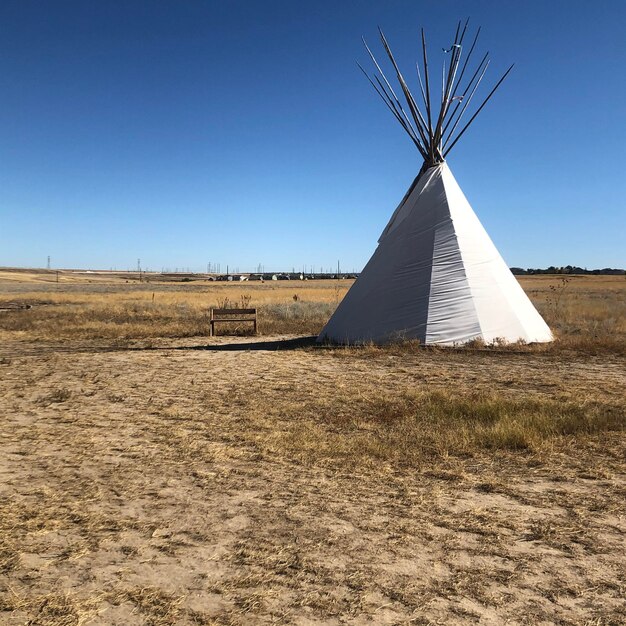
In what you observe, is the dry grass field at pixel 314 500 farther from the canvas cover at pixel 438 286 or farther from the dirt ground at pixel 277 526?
the canvas cover at pixel 438 286

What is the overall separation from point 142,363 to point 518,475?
8.15 metres

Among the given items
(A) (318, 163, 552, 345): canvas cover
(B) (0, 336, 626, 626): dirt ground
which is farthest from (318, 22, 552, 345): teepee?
(B) (0, 336, 626, 626): dirt ground

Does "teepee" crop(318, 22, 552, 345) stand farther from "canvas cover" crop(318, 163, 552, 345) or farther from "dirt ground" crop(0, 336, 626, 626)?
"dirt ground" crop(0, 336, 626, 626)

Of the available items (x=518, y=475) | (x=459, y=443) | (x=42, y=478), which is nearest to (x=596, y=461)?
(x=518, y=475)

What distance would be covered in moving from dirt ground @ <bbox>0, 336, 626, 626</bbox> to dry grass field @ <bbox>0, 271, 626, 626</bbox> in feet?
0.05

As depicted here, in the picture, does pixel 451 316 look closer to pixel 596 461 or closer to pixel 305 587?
pixel 596 461

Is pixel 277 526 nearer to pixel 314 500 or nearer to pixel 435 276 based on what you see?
pixel 314 500

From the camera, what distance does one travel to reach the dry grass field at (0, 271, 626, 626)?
105 inches

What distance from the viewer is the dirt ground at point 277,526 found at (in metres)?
2.61

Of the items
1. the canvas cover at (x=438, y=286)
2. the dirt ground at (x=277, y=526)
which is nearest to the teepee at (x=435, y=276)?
the canvas cover at (x=438, y=286)

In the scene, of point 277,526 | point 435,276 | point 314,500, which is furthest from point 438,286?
point 277,526

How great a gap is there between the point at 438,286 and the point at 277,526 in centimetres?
898

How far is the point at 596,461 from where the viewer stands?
15.5 ft

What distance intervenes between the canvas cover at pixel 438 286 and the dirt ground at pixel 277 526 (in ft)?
15.7
